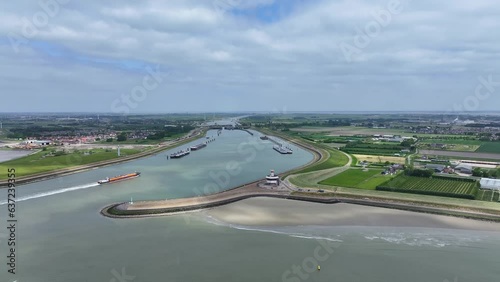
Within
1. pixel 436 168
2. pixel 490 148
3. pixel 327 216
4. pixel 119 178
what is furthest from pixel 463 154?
pixel 119 178

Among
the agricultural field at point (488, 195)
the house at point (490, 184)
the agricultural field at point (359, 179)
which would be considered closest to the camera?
the agricultural field at point (488, 195)

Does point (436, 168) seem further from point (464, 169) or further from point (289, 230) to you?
point (289, 230)

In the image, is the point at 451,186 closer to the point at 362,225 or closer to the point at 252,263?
the point at 362,225

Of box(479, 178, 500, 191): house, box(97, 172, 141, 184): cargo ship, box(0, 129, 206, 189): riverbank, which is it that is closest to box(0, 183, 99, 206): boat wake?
box(97, 172, 141, 184): cargo ship

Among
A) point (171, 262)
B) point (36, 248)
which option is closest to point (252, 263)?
point (171, 262)

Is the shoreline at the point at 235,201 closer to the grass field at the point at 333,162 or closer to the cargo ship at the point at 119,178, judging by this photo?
the cargo ship at the point at 119,178

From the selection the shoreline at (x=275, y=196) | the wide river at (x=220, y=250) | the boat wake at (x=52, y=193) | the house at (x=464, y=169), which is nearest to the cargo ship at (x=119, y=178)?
the boat wake at (x=52, y=193)
